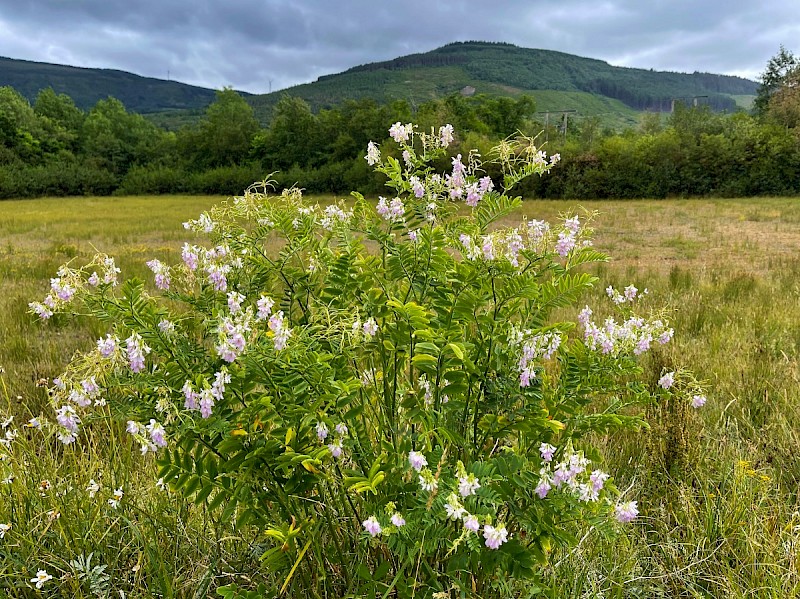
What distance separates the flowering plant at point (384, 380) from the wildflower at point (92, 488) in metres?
0.78

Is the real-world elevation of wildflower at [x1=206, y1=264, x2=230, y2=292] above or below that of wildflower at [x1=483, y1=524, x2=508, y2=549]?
above

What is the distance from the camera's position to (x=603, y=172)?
1357 inches

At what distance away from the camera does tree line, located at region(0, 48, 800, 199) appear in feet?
107

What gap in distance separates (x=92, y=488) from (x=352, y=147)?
50058 mm

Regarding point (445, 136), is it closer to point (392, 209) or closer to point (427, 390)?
point (392, 209)

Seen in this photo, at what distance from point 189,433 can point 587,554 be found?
1.86 m

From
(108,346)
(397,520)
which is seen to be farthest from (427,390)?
(108,346)

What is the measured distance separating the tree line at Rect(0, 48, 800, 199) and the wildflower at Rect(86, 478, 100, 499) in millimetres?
26637

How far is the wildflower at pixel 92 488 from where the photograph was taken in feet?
8.49

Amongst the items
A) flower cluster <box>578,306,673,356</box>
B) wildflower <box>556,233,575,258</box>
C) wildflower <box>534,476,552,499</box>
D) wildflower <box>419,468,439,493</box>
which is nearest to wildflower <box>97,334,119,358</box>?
wildflower <box>419,468,439,493</box>

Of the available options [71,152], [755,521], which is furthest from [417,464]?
[71,152]

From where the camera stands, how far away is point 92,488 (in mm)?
2590

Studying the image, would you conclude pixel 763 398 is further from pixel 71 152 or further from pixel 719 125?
pixel 71 152

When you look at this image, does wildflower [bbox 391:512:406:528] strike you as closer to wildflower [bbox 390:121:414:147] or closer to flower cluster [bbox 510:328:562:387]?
flower cluster [bbox 510:328:562:387]
